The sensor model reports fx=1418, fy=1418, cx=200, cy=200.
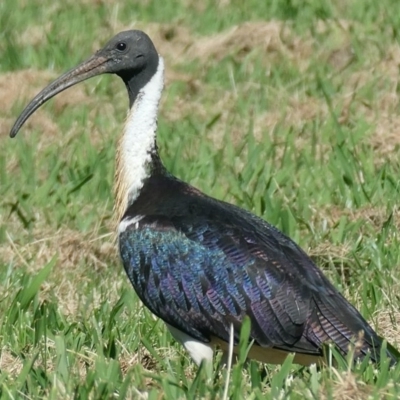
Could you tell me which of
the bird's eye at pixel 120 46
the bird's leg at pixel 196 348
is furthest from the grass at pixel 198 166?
the bird's eye at pixel 120 46

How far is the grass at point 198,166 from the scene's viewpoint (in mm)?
6141

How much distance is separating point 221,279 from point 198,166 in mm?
3398

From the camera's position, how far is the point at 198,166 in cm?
984

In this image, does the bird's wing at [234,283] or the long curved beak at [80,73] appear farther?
the long curved beak at [80,73]

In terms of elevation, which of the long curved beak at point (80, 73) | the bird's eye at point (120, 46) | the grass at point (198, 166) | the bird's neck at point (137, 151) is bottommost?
the grass at point (198, 166)

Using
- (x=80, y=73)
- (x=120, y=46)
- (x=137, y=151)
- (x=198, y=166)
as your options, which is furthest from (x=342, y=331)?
(x=198, y=166)

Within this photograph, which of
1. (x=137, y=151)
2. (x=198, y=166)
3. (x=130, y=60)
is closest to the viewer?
(x=137, y=151)

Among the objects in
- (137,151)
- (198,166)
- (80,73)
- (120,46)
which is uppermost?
(120,46)

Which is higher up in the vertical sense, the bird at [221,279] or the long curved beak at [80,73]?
the long curved beak at [80,73]

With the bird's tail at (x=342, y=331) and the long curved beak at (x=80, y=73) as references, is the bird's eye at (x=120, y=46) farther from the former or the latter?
the bird's tail at (x=342, y=331)

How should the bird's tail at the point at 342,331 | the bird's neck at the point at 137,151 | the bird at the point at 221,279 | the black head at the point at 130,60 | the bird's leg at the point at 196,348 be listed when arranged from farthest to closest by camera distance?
the black head at the point at 130,60
the bird's neck at the point at 137,151
the bird's leg at the point at 196,348
the bird at the point at 221,279
the bird's tail at the point at 342,331

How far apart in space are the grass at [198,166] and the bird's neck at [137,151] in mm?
576

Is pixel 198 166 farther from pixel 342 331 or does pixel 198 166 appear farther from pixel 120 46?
pixel 342 331

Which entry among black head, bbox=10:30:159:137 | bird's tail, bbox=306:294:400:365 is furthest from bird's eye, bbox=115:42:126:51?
bird's tail, bbox=306:294:400:365
